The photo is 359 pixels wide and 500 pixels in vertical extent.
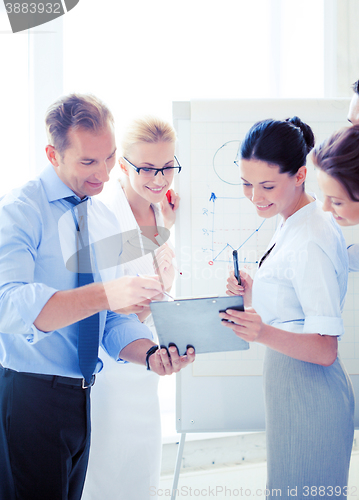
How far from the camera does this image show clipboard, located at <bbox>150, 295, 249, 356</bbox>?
3.18 feet

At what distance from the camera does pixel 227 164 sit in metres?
1.67

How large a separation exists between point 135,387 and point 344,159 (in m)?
1.05

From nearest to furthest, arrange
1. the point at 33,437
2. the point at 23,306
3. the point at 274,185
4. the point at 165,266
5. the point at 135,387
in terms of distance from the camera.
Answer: the point at 23,306 < the point at 33,437 < the point at 274,185 < the point at 135,387 < the point at 165,266

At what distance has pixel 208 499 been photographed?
6.92ft

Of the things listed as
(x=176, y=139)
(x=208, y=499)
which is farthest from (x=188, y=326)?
(x=208, y=499)

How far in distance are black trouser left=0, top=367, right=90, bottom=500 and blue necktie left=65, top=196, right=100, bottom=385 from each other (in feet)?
0.27

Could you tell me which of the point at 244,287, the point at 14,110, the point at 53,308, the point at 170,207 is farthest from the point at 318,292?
the point at 14,110

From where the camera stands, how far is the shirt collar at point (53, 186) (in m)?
1.12

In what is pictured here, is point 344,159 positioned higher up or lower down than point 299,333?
higher up

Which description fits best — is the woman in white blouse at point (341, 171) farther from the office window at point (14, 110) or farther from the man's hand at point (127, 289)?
the office window at point (14, 110)

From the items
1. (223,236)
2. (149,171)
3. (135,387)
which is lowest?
(135,387)

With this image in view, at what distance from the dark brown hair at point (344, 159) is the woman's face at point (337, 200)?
0.01m

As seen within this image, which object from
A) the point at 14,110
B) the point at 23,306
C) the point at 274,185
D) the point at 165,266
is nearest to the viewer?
the point at 23,306

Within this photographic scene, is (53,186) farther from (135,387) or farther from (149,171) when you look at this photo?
(135,387)
